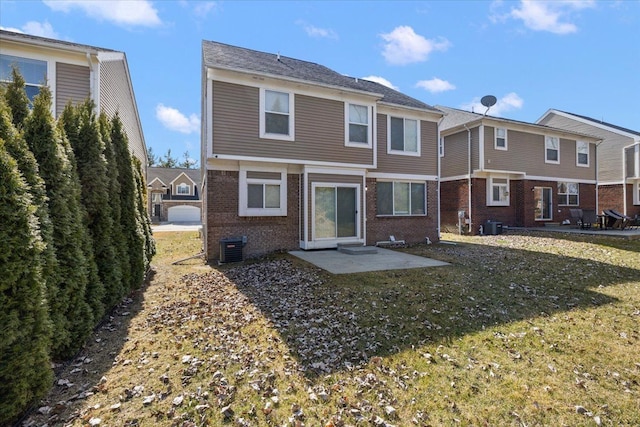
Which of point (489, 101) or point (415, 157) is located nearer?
point (415, 157)

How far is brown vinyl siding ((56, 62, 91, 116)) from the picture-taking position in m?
9.35

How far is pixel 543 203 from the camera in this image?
19688 mm

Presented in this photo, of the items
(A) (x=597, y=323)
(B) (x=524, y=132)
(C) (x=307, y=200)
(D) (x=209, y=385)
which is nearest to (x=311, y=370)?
(D) (x=209, y=385)

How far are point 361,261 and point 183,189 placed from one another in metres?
41.4

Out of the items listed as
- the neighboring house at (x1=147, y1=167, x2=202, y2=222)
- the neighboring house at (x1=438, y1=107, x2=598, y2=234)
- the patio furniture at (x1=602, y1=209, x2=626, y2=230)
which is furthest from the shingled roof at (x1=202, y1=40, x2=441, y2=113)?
the neighboring house at (x1=147, y1=167, x2=202, y2=222)

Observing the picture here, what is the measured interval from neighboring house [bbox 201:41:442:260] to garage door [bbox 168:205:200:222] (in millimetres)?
32828

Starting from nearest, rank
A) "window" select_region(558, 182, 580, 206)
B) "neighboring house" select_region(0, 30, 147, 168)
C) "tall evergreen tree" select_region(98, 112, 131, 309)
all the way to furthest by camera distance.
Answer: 1. "tall evergreen tree" select_region(98, 112, 131, 309)
2. "neighboring house" select_region(0, 30, 147, 168)
3. "window" select_region(558, 182, 580, 206)

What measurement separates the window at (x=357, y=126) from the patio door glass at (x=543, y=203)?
1386cm

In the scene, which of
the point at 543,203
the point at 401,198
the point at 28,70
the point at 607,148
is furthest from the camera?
the point at 607,148

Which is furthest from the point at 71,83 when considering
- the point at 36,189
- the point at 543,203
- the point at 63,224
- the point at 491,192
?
the point at 543,203

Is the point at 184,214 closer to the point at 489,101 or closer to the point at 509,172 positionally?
the point at 489,101

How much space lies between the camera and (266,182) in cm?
1079

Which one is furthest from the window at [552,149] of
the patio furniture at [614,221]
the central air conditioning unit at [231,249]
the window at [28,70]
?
the window at [28,70]

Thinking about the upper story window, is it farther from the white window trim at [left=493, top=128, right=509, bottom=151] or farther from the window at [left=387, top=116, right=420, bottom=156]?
the white window trim at [left=493, top=128, right=509, bottom=151]
